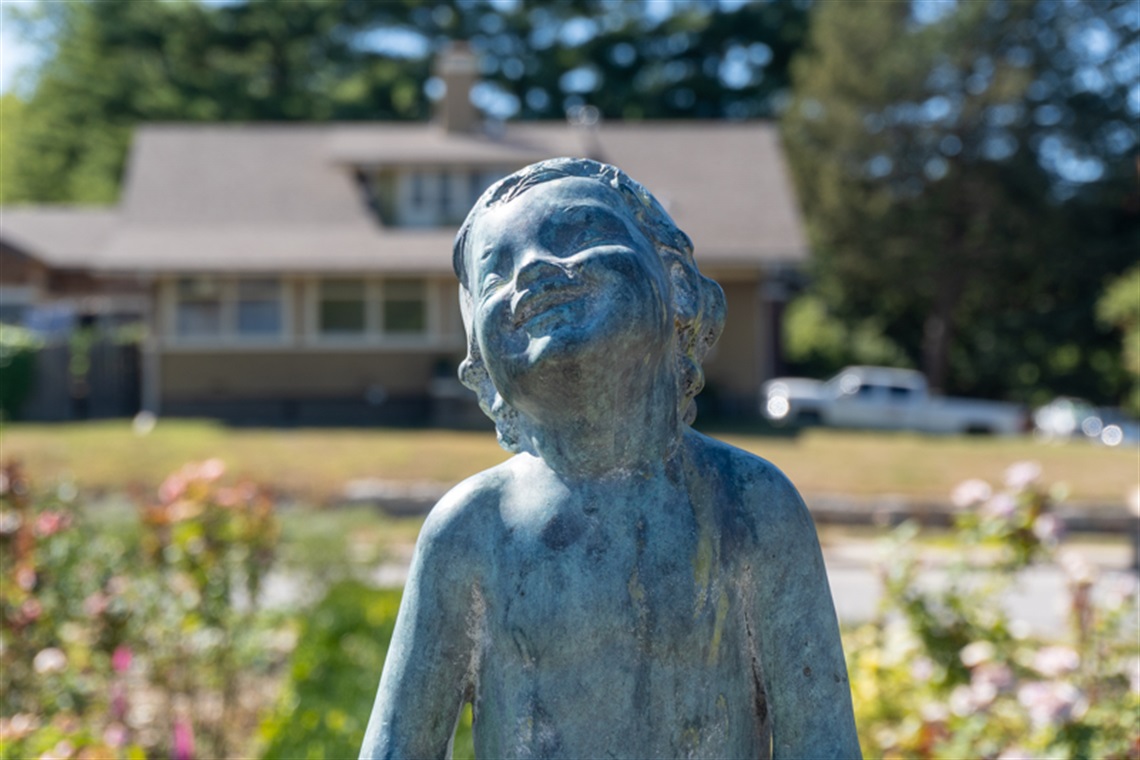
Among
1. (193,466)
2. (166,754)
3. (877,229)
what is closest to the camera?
(166,754)

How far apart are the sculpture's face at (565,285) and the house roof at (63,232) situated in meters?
29.2

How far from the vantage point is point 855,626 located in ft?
27.9

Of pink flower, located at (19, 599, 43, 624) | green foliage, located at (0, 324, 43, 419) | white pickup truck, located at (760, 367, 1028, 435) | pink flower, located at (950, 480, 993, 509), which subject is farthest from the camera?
white pickup truck, located at (760, 367, 1028, 435)

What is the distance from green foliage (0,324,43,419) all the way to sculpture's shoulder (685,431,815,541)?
24.3 meters

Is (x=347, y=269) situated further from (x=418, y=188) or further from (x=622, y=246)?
(x=622, y=246)

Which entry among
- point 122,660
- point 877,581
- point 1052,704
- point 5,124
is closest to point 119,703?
point 122,660

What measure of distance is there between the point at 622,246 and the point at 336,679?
417cm

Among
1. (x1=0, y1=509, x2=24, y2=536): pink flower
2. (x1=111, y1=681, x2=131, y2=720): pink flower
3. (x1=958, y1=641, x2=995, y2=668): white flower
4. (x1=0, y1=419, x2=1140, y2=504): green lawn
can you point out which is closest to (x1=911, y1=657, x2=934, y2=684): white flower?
(x1=958, y1=641, x2=995, y2=668): white flower

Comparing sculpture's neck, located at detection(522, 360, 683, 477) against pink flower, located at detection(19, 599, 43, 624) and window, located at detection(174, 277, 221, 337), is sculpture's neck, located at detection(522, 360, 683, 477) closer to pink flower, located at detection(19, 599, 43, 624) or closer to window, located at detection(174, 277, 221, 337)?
pink flower, located at detection(19, 599, 43, 624)

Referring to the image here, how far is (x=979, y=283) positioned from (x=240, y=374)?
22.7 m

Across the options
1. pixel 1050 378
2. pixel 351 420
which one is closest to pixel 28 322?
pixel 351 420

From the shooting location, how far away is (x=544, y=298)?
1751mm

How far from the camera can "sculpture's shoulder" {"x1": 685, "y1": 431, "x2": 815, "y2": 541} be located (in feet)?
6.09

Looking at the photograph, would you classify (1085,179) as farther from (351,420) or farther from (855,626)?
(855,626)
